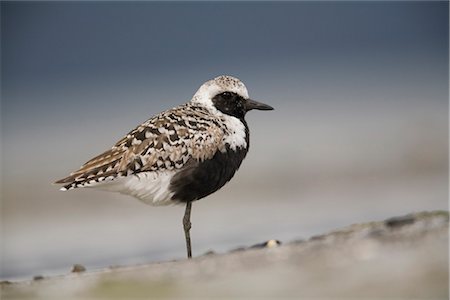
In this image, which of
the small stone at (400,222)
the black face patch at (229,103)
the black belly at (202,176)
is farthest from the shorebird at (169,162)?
the small stone at (400,222)

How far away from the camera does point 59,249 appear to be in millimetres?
9742

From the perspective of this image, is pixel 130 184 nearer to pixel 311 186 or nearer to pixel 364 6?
pixel 311 186

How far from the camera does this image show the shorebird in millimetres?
7066

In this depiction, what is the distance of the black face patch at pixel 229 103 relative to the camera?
7660 mm

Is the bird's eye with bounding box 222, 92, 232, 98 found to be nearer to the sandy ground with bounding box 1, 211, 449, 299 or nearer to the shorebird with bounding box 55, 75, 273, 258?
the shorebird with bounding box 55, 75, 273, 258

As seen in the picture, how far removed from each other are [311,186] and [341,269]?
6.18 meters

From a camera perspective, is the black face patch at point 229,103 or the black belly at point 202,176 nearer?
the black belly at point 202,176

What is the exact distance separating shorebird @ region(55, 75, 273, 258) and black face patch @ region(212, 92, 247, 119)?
265 mm

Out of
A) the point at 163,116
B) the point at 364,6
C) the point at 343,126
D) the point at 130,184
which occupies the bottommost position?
the point at 130,184

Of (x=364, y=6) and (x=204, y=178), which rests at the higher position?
(x=364, y=6)

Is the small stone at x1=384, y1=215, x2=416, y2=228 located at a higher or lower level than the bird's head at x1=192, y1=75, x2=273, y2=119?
lower

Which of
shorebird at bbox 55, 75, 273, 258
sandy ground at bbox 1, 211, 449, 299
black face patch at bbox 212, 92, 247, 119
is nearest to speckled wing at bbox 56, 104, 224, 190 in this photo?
shorebird at bbox 55, 75, 273, 258

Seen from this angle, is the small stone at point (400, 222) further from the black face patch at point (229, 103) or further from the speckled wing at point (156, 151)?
the black face patch at point (229, 103)

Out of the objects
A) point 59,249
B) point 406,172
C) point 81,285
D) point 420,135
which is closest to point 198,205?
point 59,249
